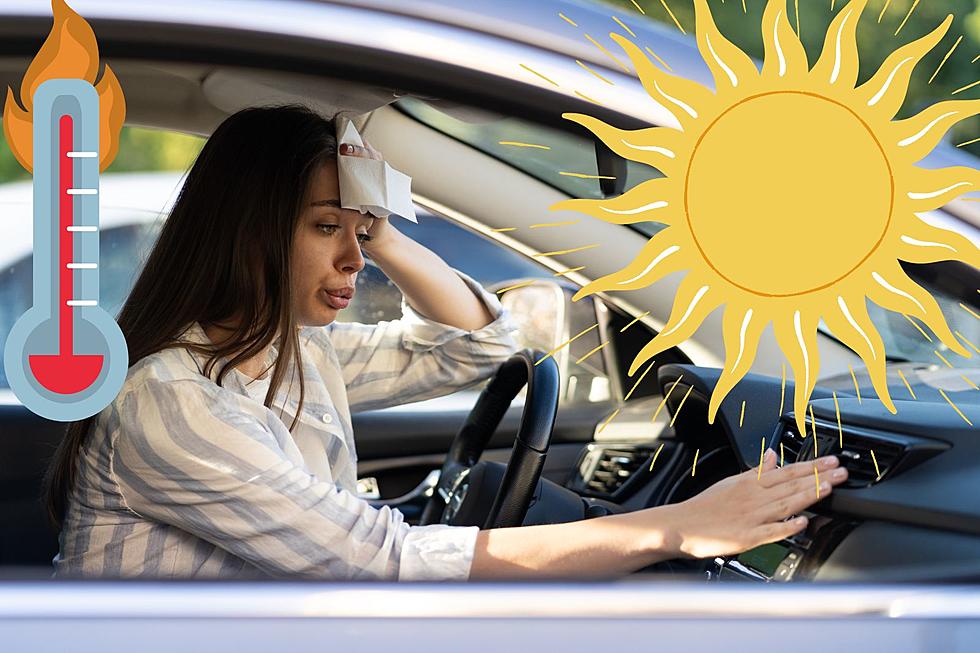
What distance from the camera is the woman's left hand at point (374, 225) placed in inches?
64.5

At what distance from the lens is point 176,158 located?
232 centimetres

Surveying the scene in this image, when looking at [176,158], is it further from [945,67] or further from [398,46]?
[945,67]

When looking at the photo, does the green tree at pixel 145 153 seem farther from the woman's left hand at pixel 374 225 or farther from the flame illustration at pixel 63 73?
the woman's left hand at pixel 374 225

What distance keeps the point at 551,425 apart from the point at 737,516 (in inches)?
17.1

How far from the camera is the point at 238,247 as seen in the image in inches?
61.3

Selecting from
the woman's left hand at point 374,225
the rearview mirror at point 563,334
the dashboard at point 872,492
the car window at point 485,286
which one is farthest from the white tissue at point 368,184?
the rearview mirror at point 563,334

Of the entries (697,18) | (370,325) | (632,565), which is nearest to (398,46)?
(697,18)

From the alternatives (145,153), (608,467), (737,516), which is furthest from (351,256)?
(145,153)

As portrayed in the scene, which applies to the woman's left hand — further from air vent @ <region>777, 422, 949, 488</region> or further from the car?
air vent @ <region>777, 422, 949, 488</region>

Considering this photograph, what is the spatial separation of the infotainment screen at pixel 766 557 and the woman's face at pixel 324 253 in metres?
0.62

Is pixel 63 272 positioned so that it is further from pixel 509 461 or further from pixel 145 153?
pixel 145 153

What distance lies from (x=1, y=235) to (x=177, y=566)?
166 cm

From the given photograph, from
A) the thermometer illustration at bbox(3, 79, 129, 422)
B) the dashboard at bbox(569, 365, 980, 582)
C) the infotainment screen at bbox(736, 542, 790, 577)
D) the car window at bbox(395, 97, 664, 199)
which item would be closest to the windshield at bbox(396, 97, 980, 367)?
the car window at bbox(395, 97, 664, 199)

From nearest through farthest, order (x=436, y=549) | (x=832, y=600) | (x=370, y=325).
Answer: (x=832, y=600) → (x=436, y=549) → (x=370, y=325)
